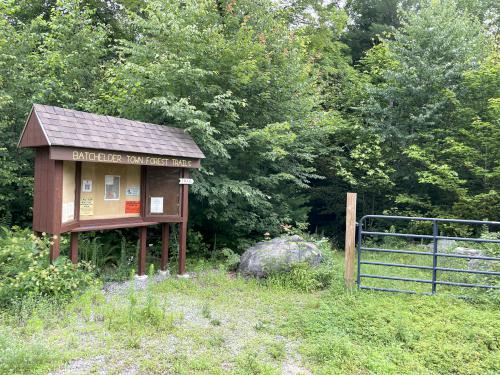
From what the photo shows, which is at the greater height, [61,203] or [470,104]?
[470,104]

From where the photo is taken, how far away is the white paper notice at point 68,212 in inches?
203

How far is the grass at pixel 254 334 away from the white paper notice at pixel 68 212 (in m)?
1.10

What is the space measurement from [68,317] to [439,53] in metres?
11.1

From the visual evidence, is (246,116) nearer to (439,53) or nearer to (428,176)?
(428,176)

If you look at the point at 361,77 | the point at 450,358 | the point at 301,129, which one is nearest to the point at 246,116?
the point at 301,129

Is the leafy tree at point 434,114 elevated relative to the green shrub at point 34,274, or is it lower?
elevated

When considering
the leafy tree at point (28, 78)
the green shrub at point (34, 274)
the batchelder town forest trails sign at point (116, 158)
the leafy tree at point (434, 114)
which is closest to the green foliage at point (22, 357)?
the green shrub at point (34, 274)

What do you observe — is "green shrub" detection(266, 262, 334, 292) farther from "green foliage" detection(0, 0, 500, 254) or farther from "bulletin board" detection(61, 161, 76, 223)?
"bulletin board" detection(61, 161, 76, 223)

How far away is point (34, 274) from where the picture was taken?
4.73 meters

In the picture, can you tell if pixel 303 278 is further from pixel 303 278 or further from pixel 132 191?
pixel 132 191

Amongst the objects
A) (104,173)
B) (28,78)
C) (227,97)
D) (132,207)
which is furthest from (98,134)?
(28,78)

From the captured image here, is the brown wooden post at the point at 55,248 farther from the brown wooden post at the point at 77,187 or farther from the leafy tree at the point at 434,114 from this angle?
the leafy tree at the point at 434,114

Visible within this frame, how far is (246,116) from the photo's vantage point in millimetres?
8891

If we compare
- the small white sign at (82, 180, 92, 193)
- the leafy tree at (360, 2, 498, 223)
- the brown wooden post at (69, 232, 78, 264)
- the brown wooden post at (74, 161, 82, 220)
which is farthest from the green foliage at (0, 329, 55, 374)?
the leafy tree at (360, 2, 498, 223)
